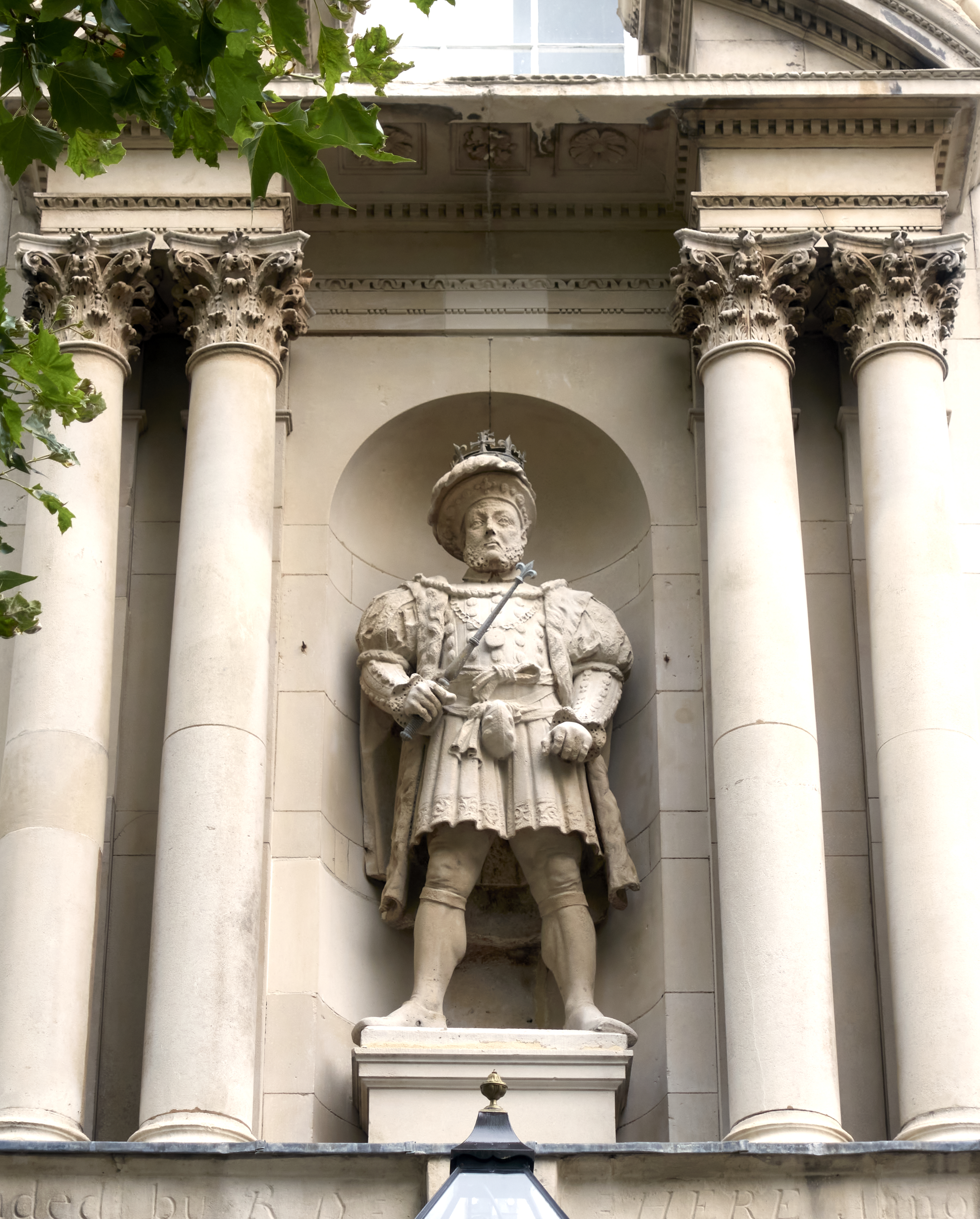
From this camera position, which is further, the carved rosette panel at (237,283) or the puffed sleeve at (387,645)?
the carved rosette panel at (237,283)

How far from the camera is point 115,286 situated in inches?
602

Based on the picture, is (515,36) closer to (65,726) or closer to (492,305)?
(492,305)

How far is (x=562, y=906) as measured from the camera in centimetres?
1434

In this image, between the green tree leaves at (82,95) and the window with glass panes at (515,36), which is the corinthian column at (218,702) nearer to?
the window with glass panes at (515,36)

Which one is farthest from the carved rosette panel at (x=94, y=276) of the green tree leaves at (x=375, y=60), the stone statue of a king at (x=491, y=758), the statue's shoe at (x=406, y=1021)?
the green tree leaves at (x=375, y=60)

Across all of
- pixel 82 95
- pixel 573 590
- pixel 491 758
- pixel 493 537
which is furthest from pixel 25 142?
pixel 573 590

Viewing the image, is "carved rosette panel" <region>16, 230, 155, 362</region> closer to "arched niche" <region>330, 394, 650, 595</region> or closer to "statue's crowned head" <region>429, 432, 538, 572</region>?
"arched niche" <region>330, 394, 650, 595</region>

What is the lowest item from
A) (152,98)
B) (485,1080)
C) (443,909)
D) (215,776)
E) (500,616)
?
(485,1080)

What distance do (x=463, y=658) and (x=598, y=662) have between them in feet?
3.14

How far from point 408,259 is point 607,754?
385 cm

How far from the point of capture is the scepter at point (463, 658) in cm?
1450

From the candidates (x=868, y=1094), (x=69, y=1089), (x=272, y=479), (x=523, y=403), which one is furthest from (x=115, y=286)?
(x=868, y=1094)

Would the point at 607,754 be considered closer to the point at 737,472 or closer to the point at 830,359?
the point at 737,472

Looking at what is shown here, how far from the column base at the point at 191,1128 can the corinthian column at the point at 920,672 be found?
349cm
